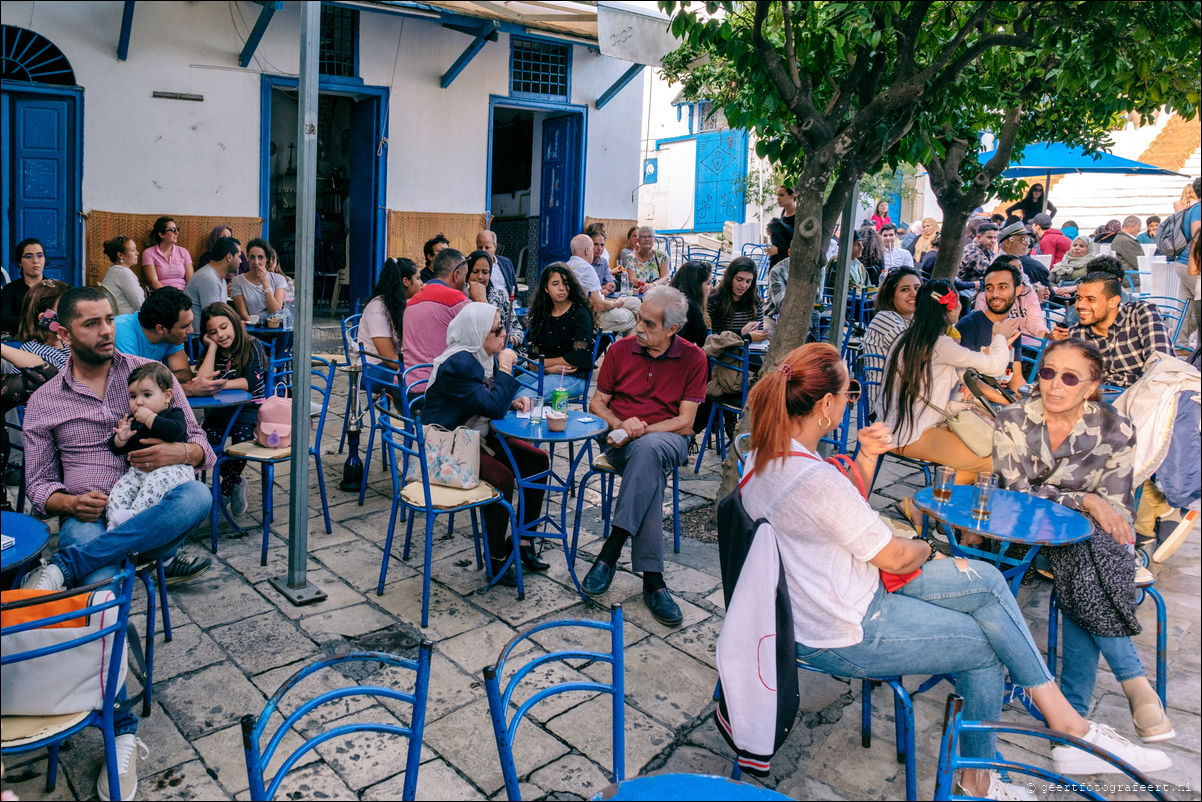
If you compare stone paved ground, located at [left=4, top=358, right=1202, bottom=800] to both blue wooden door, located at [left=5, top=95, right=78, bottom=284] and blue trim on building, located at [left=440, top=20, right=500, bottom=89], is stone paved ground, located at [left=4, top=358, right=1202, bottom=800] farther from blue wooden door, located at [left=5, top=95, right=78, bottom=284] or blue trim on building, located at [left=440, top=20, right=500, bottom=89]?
blue trim on building, located at [left=440, top=20, right=500, bottom=89]

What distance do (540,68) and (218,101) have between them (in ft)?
13.6

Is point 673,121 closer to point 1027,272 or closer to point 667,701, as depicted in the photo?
point 1027,272

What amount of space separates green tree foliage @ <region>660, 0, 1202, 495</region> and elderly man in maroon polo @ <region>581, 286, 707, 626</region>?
0.59 metres

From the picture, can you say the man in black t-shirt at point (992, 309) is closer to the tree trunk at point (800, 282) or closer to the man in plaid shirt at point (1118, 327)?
the man in plaid shirt at point (1118, 327)

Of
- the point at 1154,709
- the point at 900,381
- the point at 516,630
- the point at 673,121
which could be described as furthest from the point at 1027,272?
the point at 673,121

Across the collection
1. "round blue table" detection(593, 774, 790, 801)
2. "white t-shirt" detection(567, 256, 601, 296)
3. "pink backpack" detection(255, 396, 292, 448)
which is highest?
"white t-shirt" detection(567, 256, 601, 296)

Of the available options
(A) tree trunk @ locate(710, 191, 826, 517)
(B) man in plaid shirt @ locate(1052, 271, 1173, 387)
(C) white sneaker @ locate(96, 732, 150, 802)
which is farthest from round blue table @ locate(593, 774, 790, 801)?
(B) man in plaid shirt @ locate(1052, 271, 1173, 387)

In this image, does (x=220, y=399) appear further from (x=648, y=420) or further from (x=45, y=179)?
(x=45, y=179)

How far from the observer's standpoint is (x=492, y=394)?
3998 mm

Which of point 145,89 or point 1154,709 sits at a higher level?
point 145,89

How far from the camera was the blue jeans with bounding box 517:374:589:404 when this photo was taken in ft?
17.0

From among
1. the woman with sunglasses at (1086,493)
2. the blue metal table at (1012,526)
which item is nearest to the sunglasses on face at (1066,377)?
the woman with sunglasses at (1086,493)

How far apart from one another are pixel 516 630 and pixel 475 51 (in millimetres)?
8283

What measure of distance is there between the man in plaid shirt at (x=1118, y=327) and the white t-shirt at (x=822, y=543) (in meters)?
2.94
